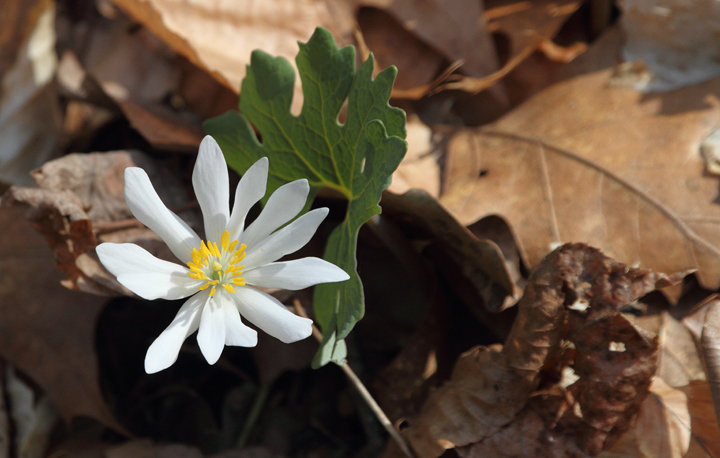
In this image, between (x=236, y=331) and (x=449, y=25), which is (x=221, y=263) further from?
(x=449, y=25)

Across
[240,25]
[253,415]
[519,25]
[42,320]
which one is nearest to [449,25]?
[519,25]

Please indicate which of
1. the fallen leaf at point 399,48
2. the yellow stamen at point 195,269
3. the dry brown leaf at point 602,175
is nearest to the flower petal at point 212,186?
the yellow stamen at point 195,269

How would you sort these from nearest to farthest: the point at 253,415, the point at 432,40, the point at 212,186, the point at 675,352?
the point at 212,186, the point at 675,352, the point at 253,415, the point at 432,40

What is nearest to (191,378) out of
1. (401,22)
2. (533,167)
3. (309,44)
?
(309,44)

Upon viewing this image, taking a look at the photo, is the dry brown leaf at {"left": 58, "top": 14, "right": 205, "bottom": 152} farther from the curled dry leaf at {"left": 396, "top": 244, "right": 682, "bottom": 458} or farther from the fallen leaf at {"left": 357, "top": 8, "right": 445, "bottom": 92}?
the curled dry leaf at {"left": 396, "top": 244, "right": 682, "bottom": 458}

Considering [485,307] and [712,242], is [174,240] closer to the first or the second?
[485,307]

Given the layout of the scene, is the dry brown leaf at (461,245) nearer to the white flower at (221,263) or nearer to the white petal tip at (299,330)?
the white flower at (221,263)

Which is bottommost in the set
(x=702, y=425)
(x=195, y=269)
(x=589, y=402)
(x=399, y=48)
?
(x=702, y=425)

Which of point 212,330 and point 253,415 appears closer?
point 212,330

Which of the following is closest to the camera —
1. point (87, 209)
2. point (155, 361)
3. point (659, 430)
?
point (155, 361)
